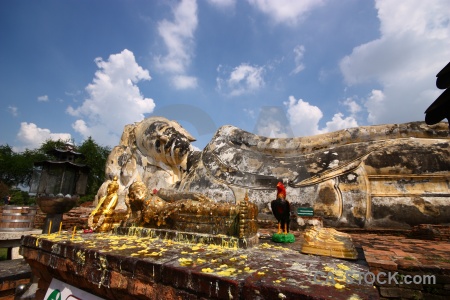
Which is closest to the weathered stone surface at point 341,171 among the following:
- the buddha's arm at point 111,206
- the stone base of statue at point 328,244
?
the buddha's arm at point 111,206

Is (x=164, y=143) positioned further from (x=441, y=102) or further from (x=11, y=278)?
(x=441, y=102)

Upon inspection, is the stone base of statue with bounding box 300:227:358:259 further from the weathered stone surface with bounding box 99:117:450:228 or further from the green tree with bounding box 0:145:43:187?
the green tree with bounding box 0:145:43:187

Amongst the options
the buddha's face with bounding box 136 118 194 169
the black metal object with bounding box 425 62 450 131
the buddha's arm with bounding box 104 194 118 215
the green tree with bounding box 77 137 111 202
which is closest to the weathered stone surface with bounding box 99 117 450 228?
the buddha's face with bounding box 136 118 194 169

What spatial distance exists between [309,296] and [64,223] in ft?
20.1

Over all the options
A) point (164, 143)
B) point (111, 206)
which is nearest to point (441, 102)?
point (111, 206)

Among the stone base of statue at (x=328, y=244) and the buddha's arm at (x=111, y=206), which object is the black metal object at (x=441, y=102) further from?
the buddha's arm at (x=111, y=206)

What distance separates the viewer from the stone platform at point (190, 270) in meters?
1.47

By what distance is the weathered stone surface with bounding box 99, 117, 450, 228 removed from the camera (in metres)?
4.00

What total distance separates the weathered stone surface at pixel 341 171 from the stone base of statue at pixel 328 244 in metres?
1.90

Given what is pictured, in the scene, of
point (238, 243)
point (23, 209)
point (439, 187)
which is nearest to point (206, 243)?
point (238, 243)

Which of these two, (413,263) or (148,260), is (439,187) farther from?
(148,260)

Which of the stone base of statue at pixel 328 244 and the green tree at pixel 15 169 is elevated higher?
the green tree at pixel 15 169

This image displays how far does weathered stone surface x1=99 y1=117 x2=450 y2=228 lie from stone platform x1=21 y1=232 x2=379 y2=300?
193 cm

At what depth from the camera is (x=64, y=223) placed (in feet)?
18.8
